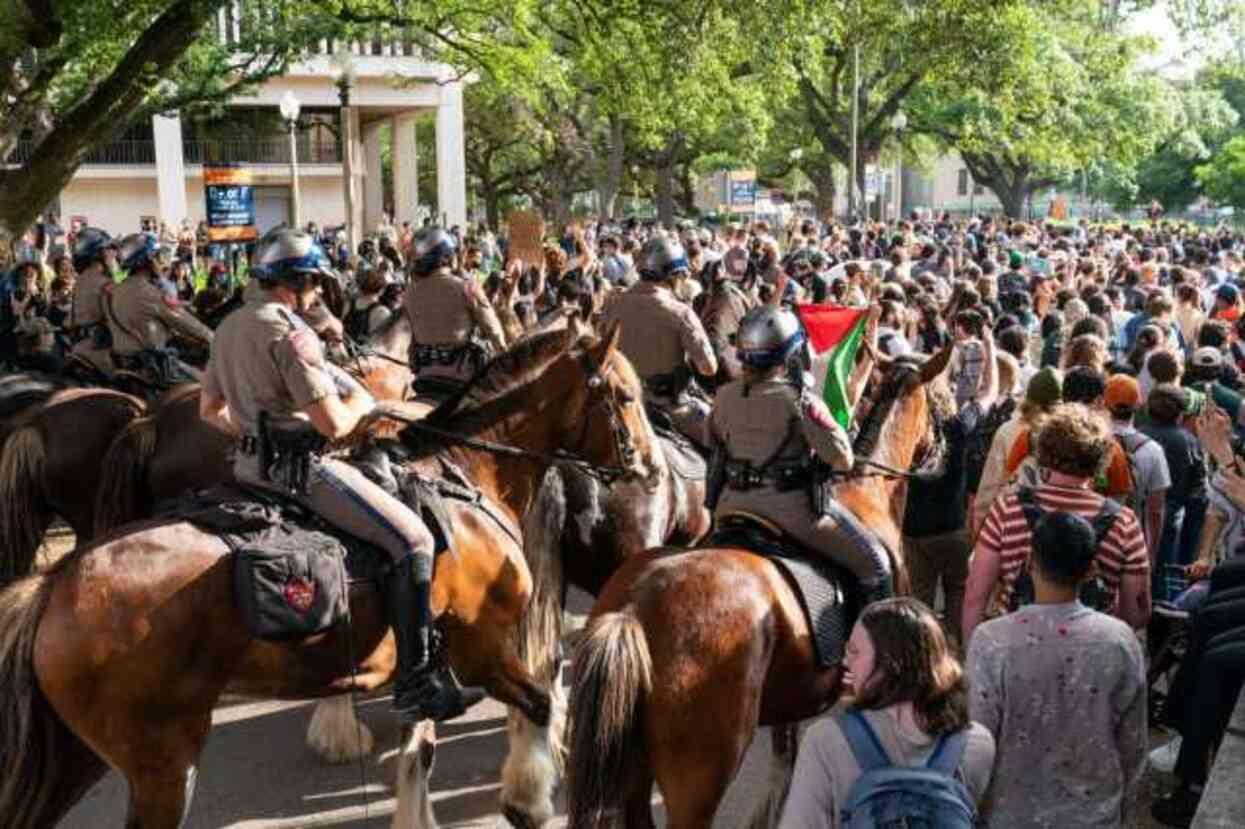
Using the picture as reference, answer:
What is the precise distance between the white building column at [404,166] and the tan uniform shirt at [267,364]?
41.8m

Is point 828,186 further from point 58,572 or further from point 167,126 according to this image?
point 58,572

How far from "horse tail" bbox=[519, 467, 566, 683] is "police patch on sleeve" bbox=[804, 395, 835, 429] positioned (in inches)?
73.5

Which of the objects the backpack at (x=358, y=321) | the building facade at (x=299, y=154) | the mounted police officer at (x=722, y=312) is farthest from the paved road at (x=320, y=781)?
the building facade at (x=299, y=154)

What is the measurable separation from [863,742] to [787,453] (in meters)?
2.51

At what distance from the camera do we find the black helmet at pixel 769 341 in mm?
5758

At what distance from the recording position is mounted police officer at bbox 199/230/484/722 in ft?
17.7

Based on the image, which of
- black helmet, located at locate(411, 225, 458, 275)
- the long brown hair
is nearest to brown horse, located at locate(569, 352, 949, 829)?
the long brown hair

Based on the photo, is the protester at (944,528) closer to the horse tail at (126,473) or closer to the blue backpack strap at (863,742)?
the blue backpack strap at (863,742)

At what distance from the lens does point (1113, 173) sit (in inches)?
2517

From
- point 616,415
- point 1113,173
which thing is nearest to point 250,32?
point 616,415

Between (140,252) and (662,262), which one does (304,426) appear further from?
(140,252)

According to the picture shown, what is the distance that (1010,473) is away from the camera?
24.3ft

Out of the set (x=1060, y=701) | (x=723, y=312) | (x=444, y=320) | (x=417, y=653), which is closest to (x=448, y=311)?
(x=444, y=320)

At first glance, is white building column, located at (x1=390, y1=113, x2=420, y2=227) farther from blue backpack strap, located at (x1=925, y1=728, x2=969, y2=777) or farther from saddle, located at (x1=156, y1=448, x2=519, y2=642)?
blue backpack strap, located at (x1=925, y1=728, x2=969, y2=777)
